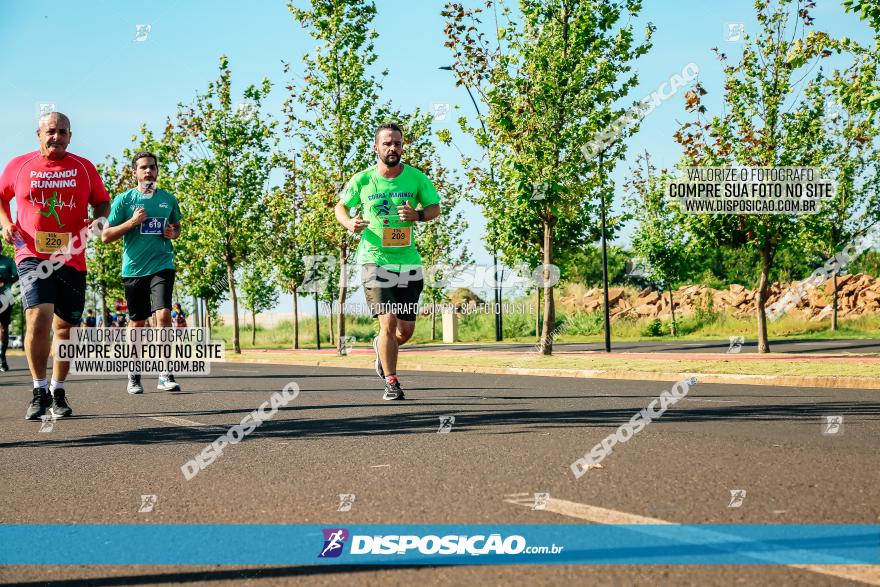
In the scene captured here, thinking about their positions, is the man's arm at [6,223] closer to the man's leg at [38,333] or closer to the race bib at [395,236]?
the man's leg at [38,333]

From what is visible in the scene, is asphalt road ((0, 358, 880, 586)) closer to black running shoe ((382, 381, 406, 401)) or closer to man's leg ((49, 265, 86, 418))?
man's leg ((49, 265, 86, 418))

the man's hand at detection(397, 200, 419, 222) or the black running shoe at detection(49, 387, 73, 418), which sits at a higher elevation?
the man's hand at detection(397, 200, 419, 222)

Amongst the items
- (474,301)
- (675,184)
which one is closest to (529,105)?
(675,184)

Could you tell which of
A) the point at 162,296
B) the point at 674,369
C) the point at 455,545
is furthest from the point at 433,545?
the point at 674,369

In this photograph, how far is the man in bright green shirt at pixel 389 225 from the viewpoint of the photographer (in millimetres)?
8617

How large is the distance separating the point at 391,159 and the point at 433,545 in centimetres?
582

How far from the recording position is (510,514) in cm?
375

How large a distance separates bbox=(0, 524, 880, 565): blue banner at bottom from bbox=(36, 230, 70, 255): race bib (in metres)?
4.41

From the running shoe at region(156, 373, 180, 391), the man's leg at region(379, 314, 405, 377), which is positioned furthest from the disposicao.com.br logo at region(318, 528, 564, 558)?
the running shoe at region(156, 373, 180, 391)

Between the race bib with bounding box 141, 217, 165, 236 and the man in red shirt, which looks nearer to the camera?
the man in red shirt

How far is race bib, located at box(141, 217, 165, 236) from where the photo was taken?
980 cm

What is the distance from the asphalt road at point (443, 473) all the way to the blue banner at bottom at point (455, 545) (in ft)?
0.34

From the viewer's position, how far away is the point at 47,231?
25.2 ft

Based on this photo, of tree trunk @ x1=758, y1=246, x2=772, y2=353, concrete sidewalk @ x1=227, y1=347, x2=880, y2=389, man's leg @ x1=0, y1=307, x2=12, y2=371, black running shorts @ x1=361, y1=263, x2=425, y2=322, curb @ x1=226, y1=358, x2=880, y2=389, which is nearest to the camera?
black running shorts @ x1=361, y1=263, x2=425, y2=322
